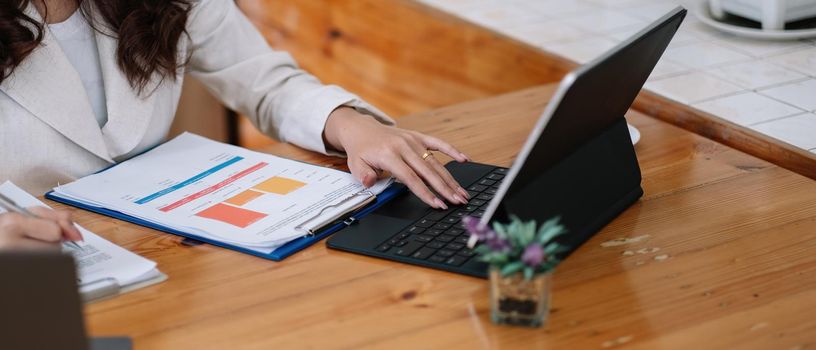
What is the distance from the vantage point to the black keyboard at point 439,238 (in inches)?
45.4

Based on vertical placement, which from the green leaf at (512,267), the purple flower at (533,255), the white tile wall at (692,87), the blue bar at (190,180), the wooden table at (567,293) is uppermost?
the purple flower at (533,255)

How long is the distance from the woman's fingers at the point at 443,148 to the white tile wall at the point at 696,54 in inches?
17.9

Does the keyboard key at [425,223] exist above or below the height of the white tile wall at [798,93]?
above

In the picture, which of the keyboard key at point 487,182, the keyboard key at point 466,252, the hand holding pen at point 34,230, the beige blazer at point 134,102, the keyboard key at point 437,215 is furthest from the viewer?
the beige blazer at point 134,102

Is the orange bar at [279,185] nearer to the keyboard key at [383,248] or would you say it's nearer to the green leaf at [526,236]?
the keyboard key at [383,248]

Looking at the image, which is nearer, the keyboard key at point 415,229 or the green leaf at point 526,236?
the green leaf at point 526,236

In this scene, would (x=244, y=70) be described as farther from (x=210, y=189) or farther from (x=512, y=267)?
(x=512, y=267)

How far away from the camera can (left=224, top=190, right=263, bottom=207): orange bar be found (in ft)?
4.25

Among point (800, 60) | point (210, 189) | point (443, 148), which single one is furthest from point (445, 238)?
point (800, 60)

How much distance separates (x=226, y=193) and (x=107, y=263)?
0.22 meters

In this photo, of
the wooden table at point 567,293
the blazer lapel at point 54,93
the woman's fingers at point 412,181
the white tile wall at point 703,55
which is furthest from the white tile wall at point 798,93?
the blazer lapel at point 54,93

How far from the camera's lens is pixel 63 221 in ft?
3.58

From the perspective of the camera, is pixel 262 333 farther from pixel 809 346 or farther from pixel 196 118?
pixel 196 118

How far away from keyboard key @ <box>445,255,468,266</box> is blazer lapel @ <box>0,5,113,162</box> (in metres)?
0.63
